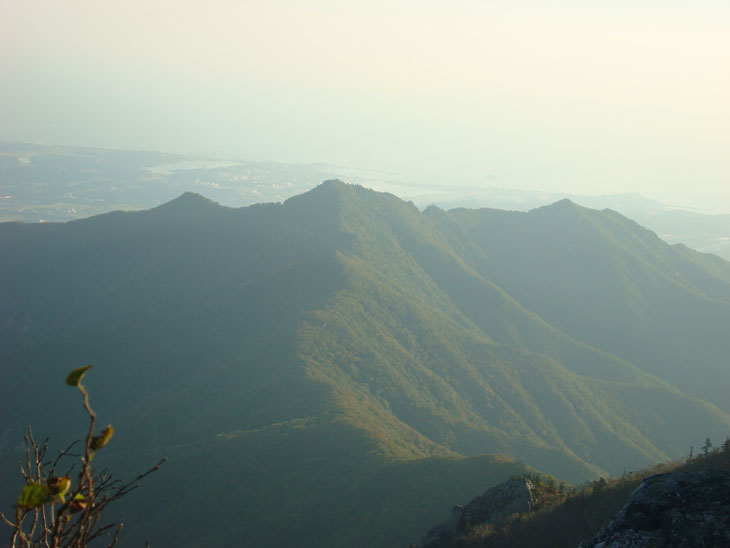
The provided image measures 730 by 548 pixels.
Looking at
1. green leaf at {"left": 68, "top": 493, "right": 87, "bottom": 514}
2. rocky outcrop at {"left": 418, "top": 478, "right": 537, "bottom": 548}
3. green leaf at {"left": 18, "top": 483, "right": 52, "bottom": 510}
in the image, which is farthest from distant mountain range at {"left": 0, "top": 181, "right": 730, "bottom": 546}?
green leaf at {"left": 18, "top": 483, "right": 52, "bottom": 510}

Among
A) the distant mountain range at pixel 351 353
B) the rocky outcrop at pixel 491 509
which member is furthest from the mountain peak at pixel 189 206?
the rocky outcrop at pixel 491 509

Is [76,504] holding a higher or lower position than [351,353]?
higher

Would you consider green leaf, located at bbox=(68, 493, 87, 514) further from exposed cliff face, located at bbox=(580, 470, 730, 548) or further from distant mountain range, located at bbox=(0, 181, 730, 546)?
distant mountain range, located at bbox=(0, 181, 730, 546)

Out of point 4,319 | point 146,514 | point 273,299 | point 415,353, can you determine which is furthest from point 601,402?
point 4,319

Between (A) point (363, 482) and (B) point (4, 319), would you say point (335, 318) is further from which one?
(B) point (4, 319)

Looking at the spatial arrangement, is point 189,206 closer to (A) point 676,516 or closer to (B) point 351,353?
(B) point 351,353

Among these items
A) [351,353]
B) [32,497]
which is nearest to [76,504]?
[32,497]
